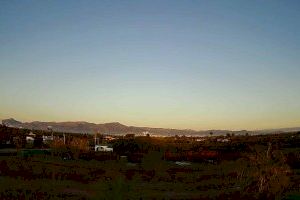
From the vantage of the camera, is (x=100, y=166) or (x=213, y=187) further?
(x=100, y=166)

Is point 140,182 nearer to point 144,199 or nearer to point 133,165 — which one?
point 144,199

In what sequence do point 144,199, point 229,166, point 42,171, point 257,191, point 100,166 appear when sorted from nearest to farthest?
Result: point 144,199 → point 257,191 → point 42,171 → point 100,166 → point 229,166

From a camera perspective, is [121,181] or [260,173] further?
[260,173]

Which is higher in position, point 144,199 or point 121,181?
point 121,181

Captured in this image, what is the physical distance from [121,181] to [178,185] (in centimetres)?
2087

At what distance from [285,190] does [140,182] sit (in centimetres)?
1009

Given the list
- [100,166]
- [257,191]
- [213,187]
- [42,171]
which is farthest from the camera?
[100,166]

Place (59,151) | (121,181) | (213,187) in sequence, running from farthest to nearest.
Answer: (59,151) < (213,187) < (121,181)

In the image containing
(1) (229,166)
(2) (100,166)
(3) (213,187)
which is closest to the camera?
(3) (213,187)

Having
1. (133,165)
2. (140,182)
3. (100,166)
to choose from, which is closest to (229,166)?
(133,165)

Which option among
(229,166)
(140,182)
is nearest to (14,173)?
(140,182)

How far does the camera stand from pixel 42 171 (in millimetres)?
35406

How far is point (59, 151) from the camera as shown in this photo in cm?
5128

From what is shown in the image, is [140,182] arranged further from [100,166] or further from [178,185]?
[100,166]
